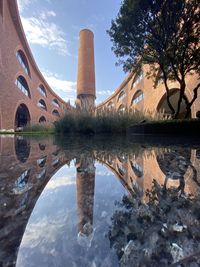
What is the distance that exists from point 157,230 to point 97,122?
6.48 m

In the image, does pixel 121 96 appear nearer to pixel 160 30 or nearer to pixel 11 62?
pixel 11 62

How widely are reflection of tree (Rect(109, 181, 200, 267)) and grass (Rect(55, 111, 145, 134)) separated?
617 centimetres

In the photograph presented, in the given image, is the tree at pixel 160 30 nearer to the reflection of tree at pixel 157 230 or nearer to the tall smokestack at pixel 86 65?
the reflection of tree at pixel 157 230

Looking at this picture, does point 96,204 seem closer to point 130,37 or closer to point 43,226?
point 43,226

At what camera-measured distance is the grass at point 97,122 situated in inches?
273

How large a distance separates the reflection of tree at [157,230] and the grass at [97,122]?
20.3ft

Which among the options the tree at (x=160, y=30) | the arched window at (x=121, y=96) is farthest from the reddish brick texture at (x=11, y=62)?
the arched window at (x=121, y=96)

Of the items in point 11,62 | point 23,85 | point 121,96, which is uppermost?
point 11,62

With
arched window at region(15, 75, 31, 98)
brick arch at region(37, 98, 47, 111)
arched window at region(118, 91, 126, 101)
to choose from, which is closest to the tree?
arched window at region(15, 75, 31, 98)

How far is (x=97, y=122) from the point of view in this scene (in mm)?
6992

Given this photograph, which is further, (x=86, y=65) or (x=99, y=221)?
(x=86, y=65)

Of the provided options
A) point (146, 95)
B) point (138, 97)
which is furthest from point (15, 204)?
point (138, 97)

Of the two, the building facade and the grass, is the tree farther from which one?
the grass

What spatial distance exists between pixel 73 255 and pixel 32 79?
93.2 ft
